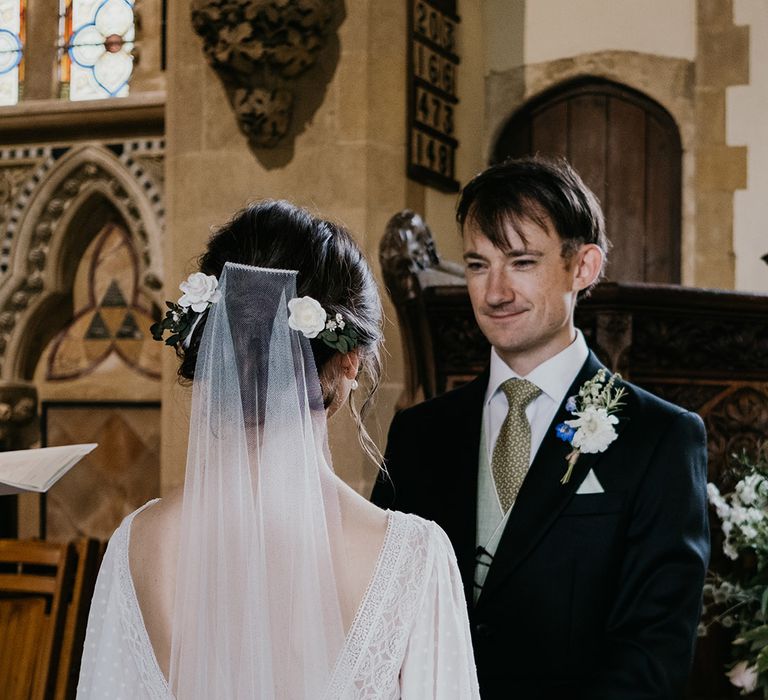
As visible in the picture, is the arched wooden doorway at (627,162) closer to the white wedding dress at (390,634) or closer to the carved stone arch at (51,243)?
the carved stone arch at (51,243)

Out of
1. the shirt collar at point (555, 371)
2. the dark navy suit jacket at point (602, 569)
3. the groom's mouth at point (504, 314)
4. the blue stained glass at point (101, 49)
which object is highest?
the blue stained glass at point (101, 49)

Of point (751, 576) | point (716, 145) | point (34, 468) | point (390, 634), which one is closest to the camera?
point (390, 634)

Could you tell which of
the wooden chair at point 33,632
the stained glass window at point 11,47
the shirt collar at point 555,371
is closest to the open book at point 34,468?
the shirt collar at point 555,371

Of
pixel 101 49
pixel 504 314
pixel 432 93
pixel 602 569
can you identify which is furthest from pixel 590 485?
pixel 101 49

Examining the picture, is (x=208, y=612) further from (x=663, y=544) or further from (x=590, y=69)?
(x=590, y=69)

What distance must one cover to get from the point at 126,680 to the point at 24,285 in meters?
4.26

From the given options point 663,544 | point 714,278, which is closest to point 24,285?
point 714,278

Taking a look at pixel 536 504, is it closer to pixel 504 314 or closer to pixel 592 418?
pixel 592 418

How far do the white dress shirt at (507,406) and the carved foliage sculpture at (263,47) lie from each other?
2.48 metres

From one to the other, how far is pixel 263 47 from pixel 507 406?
2536 mm

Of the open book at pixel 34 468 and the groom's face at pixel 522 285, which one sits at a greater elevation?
the groom's face at pixel 522 285

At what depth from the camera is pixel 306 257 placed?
1.47 meters

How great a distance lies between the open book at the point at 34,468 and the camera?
1668 mm

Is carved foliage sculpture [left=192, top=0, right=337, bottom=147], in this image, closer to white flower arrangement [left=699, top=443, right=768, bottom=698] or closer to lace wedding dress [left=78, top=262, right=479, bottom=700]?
white flower arrangement [left=699, top=443, right=768, bottom=698]
